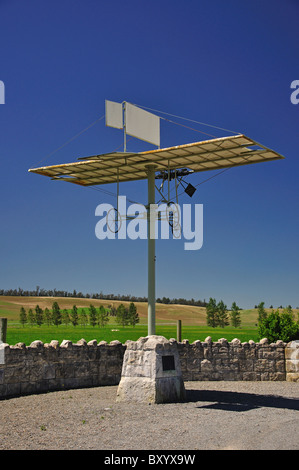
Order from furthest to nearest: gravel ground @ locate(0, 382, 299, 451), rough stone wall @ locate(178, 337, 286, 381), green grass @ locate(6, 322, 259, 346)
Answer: green grass @ locate(6, 322, 259, 346)
rough stone wall @ locate(178, 337, 286, 381)
gravel ground @ locate(0, 382, 299, 451)

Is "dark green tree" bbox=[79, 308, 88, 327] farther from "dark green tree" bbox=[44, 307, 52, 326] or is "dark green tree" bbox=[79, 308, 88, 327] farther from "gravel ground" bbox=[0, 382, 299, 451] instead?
"gravel ground" bbox=[0, 382, 299, 451]

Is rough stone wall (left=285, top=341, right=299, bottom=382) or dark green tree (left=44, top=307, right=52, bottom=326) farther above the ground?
dark green tree (left=44, top=307, right=52, bottom=326)

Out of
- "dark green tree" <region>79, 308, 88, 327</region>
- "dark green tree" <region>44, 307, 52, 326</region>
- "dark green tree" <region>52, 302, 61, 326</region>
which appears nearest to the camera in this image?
"dark green tree" <region>52, 302, 61, 326</region>

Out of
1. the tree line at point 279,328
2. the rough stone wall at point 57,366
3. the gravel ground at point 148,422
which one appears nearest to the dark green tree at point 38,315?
the tree line at point 279,328

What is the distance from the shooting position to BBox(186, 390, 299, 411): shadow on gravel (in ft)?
45.4

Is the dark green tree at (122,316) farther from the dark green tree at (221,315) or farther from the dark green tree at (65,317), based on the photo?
the dark green tree at (221,315)

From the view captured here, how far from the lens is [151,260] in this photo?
16375 mm

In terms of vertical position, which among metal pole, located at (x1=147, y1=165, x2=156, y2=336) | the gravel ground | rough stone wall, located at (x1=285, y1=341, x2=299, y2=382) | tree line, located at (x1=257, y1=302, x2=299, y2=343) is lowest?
the gravel ground

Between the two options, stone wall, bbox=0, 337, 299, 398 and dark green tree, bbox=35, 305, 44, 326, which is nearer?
stone wall, bbox=0, 337, 299, 398

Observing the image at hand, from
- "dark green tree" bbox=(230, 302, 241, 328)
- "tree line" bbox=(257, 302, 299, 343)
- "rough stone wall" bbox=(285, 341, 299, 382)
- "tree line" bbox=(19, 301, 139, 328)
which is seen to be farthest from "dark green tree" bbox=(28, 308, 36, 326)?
"rough stone wall" bbox=(285, 341, 299, 382)

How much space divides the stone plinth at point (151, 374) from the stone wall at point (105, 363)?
9.98 feet

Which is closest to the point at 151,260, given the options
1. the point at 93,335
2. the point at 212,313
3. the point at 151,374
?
the point at 151,374
